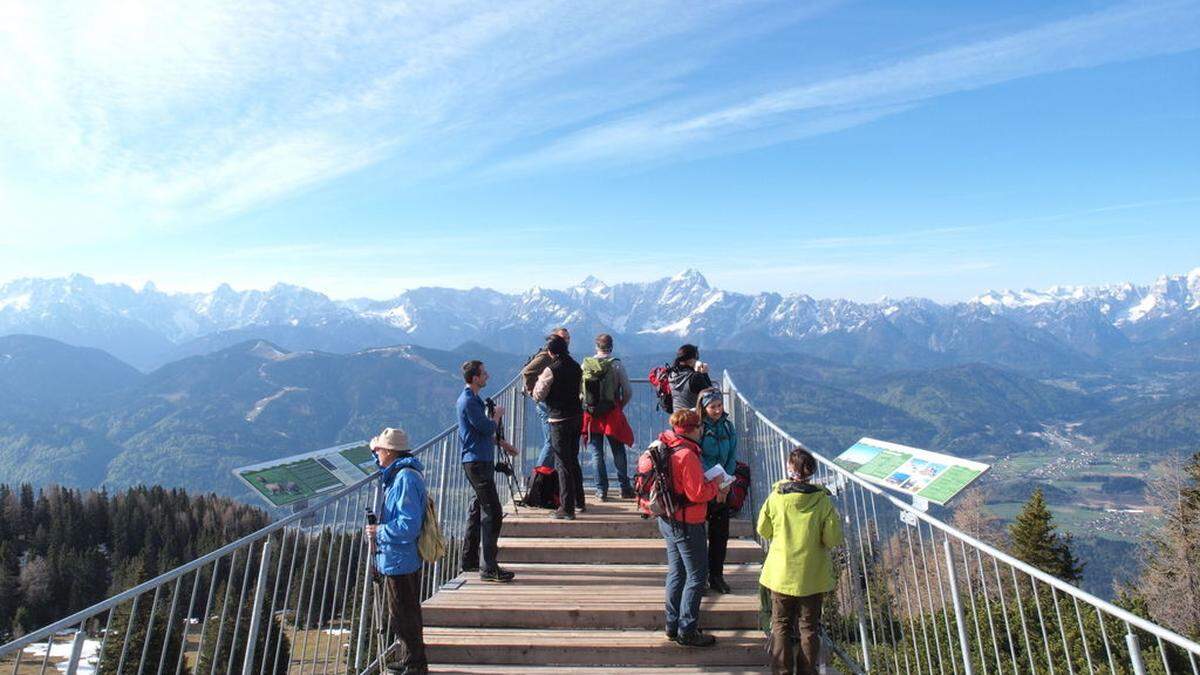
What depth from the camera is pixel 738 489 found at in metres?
6.99

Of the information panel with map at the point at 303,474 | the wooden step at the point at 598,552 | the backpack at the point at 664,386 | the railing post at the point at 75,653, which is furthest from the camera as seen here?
the backpack at the point at 664,386

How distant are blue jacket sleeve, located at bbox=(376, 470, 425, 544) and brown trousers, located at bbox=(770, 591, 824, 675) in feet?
9.38

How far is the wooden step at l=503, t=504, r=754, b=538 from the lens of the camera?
8398 mm

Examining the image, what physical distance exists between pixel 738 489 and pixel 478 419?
2644mm

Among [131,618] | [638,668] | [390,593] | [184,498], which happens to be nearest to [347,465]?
[390,593]

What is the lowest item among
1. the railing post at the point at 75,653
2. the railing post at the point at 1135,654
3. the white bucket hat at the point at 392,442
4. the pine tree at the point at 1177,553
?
the pine tree at the point at 1177,553

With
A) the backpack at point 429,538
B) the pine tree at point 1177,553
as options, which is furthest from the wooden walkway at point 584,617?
the pine tree at point 1177,553

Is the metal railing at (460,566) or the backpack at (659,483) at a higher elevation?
the backpack at (659,483)

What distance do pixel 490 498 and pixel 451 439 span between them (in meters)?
1.38

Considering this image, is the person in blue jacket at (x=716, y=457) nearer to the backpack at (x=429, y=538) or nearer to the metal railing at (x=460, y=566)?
the metal railing at (x=460, y=566)

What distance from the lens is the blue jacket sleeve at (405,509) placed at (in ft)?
18.0

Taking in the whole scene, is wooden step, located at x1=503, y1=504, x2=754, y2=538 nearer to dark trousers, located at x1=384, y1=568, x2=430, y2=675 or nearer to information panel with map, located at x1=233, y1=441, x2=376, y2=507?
information panel with map, located at x1=233, y1=441, x2=376, y2=507

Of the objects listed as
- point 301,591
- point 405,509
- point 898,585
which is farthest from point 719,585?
point 301,591

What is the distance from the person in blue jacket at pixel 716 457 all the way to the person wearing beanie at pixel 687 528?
81 cm
